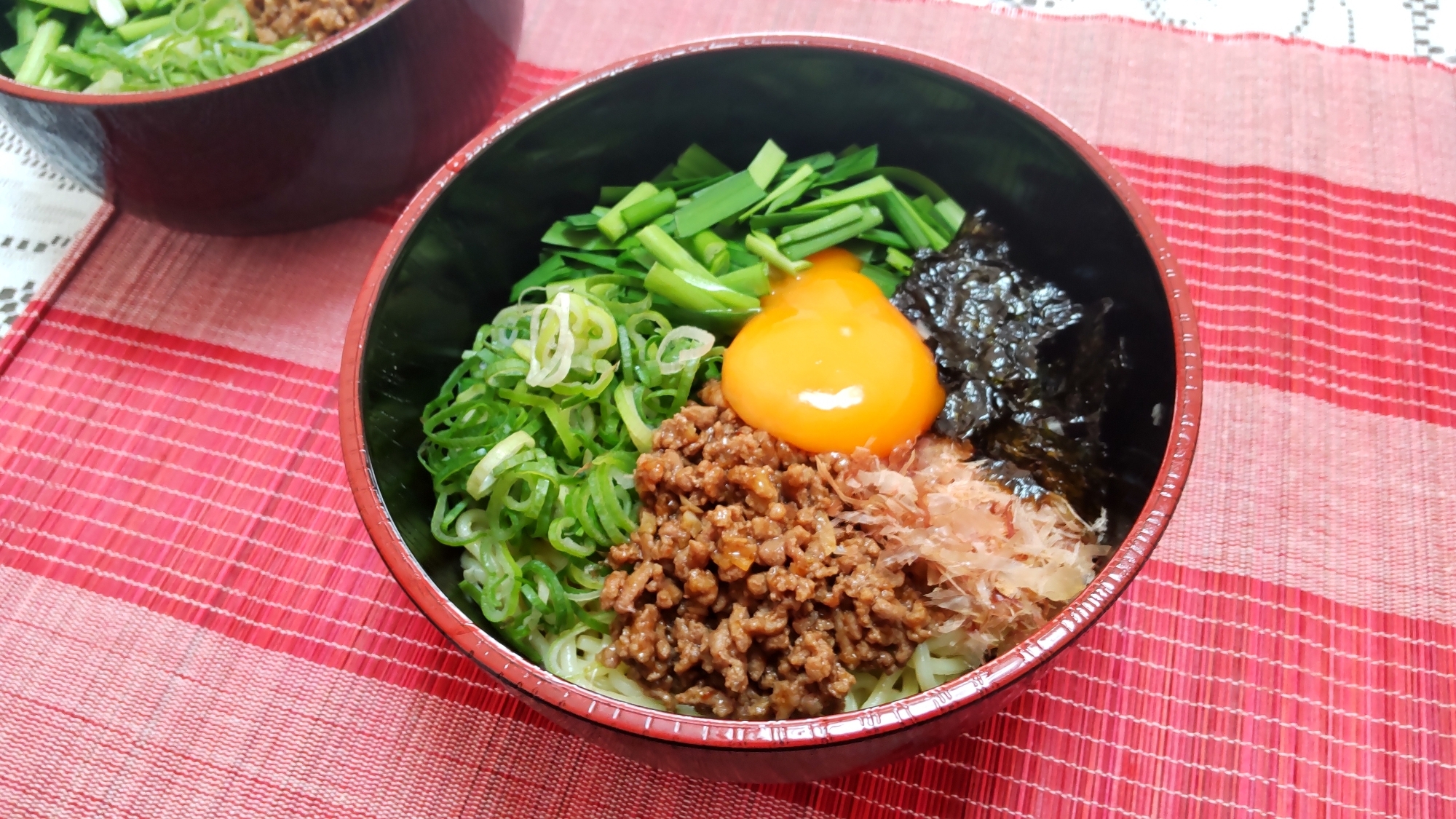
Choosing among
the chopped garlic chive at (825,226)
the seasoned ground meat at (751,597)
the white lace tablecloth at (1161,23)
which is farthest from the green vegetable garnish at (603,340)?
the white lace tablecloth at (1161,23)

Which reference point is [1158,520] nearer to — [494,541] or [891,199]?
[891,199]

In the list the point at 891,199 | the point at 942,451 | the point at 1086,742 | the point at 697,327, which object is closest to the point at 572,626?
the point at 697,327

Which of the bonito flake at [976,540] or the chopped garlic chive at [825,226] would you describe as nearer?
the bonito flake at [976,540]

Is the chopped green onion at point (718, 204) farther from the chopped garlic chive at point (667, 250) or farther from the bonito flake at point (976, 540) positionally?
the bonito flake at point (976, 540)

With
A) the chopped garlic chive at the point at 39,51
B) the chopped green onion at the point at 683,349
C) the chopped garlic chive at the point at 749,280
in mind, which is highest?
the chopped garlic chive at the point at 39,51

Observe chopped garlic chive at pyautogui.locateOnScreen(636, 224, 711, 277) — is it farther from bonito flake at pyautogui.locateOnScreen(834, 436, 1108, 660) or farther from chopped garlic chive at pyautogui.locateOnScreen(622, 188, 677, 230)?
bonito flake at pyautogui.locateOnScreen(834, 436, 1108, 660)

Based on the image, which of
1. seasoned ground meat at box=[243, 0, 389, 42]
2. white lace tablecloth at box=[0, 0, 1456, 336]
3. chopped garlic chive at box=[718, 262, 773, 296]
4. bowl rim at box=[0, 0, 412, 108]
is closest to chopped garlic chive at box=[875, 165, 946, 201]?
chopped garlic chive at box=[718, 262, 773, 296]
